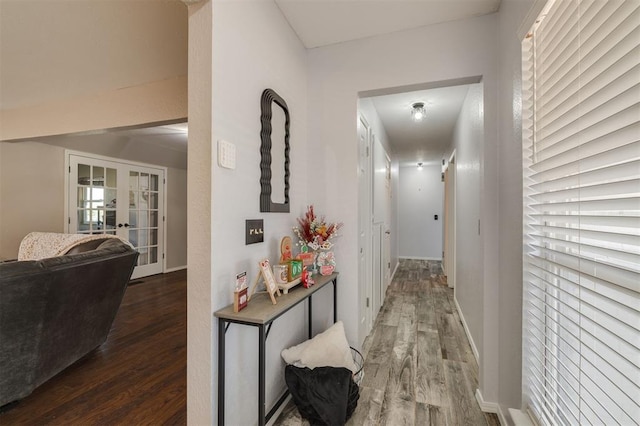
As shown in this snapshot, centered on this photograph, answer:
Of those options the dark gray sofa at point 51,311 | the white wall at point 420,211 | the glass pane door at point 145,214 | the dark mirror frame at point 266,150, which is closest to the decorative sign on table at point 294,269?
the dark mirror frame at point 266,150

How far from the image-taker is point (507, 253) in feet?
5.32

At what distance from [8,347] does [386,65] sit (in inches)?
116

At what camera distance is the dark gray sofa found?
1637mm

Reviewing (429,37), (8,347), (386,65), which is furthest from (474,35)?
(8,347)

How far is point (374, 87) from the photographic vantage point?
200 cm

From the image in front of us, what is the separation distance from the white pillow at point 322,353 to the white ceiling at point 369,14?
81.0 inches

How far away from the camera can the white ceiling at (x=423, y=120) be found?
2982 mm

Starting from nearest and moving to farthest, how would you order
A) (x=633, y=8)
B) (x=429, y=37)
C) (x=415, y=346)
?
1. (x=633, y=8)
2. (x=429, y=37)
3. (x=415, y=346)

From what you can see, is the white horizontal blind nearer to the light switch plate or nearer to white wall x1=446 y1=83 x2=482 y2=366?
white wall x1=446 y1=83 x2=482 y2=366

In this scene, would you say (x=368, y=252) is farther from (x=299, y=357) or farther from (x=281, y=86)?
(x=281, y=86)

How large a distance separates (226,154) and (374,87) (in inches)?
48.9

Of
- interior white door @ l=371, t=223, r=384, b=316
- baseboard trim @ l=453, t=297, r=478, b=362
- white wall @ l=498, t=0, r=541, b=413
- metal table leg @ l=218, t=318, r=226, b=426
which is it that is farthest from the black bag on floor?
interior white door @ l=371, t=223, r=384, b=316

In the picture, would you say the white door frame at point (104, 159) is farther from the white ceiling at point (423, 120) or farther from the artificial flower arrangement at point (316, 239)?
the white ceiling at point (423, 120)

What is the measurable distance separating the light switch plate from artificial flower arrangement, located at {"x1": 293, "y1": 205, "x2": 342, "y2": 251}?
2.50 feet
